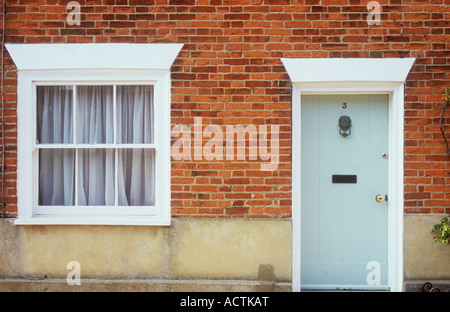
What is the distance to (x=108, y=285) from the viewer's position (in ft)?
14.8

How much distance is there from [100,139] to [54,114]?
0.61 m

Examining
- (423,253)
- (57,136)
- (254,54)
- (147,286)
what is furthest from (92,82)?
(423,253)

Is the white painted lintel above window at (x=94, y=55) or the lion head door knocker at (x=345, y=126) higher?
the white painted lintel above window at (x=94, y=55)

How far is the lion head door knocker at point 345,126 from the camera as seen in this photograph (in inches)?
185

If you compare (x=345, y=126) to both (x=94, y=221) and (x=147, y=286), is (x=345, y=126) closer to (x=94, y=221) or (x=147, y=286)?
(x=147, y=286)

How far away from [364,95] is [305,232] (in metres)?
1.69

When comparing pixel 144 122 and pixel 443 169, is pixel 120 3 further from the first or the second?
pixel 443 169

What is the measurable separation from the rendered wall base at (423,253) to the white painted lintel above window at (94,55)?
3.18m

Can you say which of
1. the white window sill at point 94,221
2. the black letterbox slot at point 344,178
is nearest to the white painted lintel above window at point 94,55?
the white window sill at point 94,221

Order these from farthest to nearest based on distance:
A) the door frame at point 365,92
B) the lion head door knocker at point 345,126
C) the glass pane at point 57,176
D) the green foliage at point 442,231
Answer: the glass pane at point 57,176 < the lion head door knocker at point 345,126 < the door frame at point 365,92 < the green foliage at point 442,231

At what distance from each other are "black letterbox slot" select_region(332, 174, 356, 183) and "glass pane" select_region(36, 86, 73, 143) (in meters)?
3.04

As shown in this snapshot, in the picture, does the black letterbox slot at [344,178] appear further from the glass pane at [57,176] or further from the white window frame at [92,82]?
the glass pane at [57,176]

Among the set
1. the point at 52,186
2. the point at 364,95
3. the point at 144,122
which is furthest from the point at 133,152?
the point at 364,95

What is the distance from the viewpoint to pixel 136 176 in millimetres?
4777
